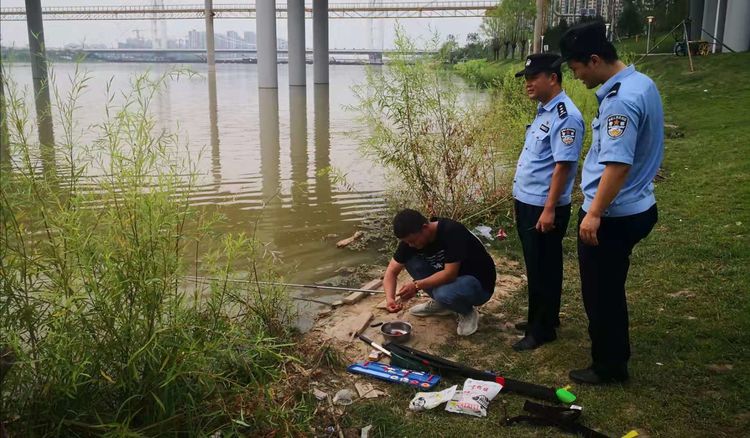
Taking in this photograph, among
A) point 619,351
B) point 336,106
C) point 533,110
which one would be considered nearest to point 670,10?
point 336,106

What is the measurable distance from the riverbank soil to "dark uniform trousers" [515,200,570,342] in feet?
0.51

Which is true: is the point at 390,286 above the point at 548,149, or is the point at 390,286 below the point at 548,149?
below

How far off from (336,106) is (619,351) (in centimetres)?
2130

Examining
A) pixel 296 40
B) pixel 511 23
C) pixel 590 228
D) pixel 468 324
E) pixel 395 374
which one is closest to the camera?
pixel 590 228

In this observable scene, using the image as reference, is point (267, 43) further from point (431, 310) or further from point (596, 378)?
point (596, 378)

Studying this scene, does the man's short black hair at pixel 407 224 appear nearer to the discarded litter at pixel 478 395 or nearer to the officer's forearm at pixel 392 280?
the officer's forearm at pixel 392 280

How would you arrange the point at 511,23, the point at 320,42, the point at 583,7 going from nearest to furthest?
the point at 320,42 → the point at 511,23 → the point at 583,7

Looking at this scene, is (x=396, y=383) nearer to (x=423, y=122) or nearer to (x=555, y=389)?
(x=555, y=389)

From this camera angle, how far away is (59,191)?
2.89m

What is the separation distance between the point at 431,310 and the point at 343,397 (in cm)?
128

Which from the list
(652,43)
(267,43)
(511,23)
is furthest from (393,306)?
(511,23)

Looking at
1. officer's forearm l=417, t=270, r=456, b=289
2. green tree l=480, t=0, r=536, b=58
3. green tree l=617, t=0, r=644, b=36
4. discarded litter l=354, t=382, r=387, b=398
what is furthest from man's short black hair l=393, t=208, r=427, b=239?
green tree l=480, t=0, r=536, b=58

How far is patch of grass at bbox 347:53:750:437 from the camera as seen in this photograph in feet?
9.61

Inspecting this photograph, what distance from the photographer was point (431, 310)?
437cm
